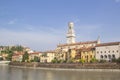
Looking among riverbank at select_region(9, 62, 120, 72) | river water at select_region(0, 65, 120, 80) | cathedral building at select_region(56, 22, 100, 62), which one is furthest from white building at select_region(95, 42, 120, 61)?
river water at select_region(0, 65, 120, 80)

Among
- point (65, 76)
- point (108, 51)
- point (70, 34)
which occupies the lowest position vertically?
point (65, 76)

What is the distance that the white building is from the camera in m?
76.5

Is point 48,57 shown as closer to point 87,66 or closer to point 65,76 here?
point 87,66

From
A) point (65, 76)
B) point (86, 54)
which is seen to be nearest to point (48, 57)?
point (86, 54)

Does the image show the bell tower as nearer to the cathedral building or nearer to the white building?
the cathedral building

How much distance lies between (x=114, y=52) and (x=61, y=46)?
4265cm

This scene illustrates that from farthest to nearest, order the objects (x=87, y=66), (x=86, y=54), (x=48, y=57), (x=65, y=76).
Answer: (x=48, y=57) < (x=86, y=54) < (x=87, y=66) < (x=65, y=76)

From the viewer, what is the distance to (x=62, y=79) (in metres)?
44.8

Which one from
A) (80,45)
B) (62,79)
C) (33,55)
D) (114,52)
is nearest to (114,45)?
(114,52)

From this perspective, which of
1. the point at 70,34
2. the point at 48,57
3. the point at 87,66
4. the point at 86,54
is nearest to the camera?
the point at 87,66

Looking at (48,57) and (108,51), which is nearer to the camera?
(108,51)

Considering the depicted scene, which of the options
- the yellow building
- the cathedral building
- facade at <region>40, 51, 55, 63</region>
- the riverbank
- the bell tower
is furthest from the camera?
the bell tower

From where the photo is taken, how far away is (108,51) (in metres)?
79.4

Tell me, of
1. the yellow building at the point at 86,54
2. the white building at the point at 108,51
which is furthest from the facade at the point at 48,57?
the white building at the point at 108,51
